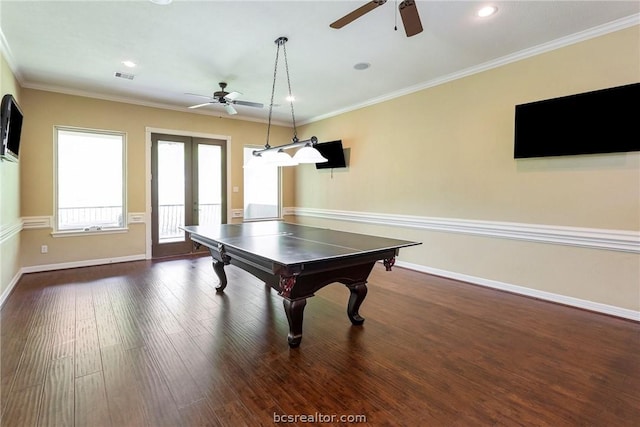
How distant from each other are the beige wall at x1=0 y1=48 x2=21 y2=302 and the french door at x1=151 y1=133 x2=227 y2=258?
187cm

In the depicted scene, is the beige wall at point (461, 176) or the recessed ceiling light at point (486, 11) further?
the beige wall at point (461, 176)

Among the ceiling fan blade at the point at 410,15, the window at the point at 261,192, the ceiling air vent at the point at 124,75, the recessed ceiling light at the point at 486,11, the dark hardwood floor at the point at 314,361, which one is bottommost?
the dark hardwood floor at the point at 314,361

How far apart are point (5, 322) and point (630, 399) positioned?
16.7 ft

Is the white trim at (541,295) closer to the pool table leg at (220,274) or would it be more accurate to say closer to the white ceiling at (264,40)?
the white ceiling at (264,40)

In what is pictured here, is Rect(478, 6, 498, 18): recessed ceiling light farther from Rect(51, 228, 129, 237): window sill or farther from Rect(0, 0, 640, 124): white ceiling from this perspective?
Rect(51, 228, 129, 237): window sill

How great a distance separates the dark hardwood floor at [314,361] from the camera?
1.81 m

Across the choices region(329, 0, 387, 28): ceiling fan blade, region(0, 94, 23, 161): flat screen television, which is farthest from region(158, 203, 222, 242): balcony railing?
region(329, 0, 387, 28): ceiling fan blade

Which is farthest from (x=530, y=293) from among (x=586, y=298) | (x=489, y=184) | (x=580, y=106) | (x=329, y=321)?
(x=329, y=321)

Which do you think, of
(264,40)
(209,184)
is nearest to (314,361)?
(264,40)

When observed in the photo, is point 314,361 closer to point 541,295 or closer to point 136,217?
point 541,295

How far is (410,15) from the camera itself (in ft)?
6.70

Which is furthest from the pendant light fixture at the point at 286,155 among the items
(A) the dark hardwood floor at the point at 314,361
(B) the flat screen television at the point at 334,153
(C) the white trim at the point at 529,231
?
(B) the flat screen television at the point at 334,153

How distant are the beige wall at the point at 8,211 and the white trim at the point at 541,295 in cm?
546

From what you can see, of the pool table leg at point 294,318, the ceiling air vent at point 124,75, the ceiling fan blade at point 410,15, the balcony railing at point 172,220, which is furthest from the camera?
the balcony railing at point 172,220
